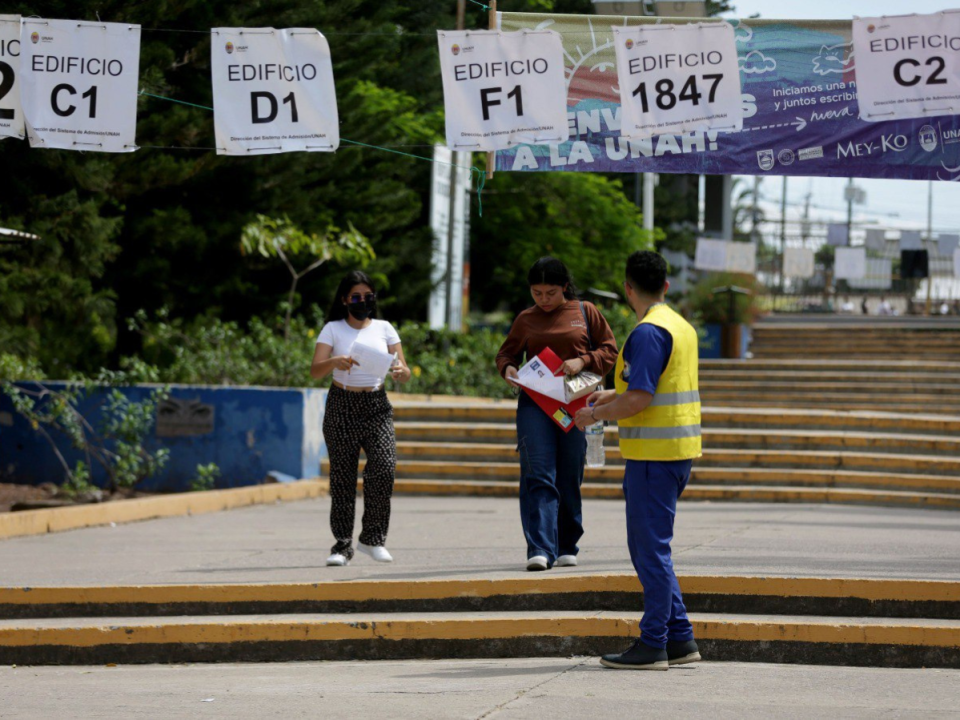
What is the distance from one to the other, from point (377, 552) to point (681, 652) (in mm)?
2696

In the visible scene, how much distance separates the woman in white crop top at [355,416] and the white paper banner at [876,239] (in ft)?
119

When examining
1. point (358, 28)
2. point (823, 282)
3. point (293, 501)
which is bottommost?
point (293, 501)

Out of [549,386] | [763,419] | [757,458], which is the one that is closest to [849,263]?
[763,419]

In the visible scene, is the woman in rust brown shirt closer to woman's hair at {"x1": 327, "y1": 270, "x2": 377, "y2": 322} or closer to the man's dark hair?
woman's hair at {"x1": 327, "y1": 270, "x2": 377, "y2": 322}

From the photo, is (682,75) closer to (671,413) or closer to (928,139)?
(928,139)

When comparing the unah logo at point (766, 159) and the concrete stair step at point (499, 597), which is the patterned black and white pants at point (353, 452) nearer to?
the concrete stair step at point (499, 597)

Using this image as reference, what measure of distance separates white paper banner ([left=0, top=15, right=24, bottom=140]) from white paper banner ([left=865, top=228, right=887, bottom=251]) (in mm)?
36537

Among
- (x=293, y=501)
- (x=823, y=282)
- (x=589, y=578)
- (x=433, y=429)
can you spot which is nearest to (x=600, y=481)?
(x=433, y=429)

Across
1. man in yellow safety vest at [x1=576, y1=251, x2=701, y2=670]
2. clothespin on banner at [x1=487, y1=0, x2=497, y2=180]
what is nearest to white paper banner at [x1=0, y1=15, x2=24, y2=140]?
clothespin on banner at [x1=487, y1=0, x2=497, y2=180]

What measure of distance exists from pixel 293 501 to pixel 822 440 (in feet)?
18.3

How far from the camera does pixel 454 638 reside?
6.69 m

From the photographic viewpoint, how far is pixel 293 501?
13.2 meters

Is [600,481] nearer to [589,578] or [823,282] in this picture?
[589,578]

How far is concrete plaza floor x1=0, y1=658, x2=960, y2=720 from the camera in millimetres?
5395
